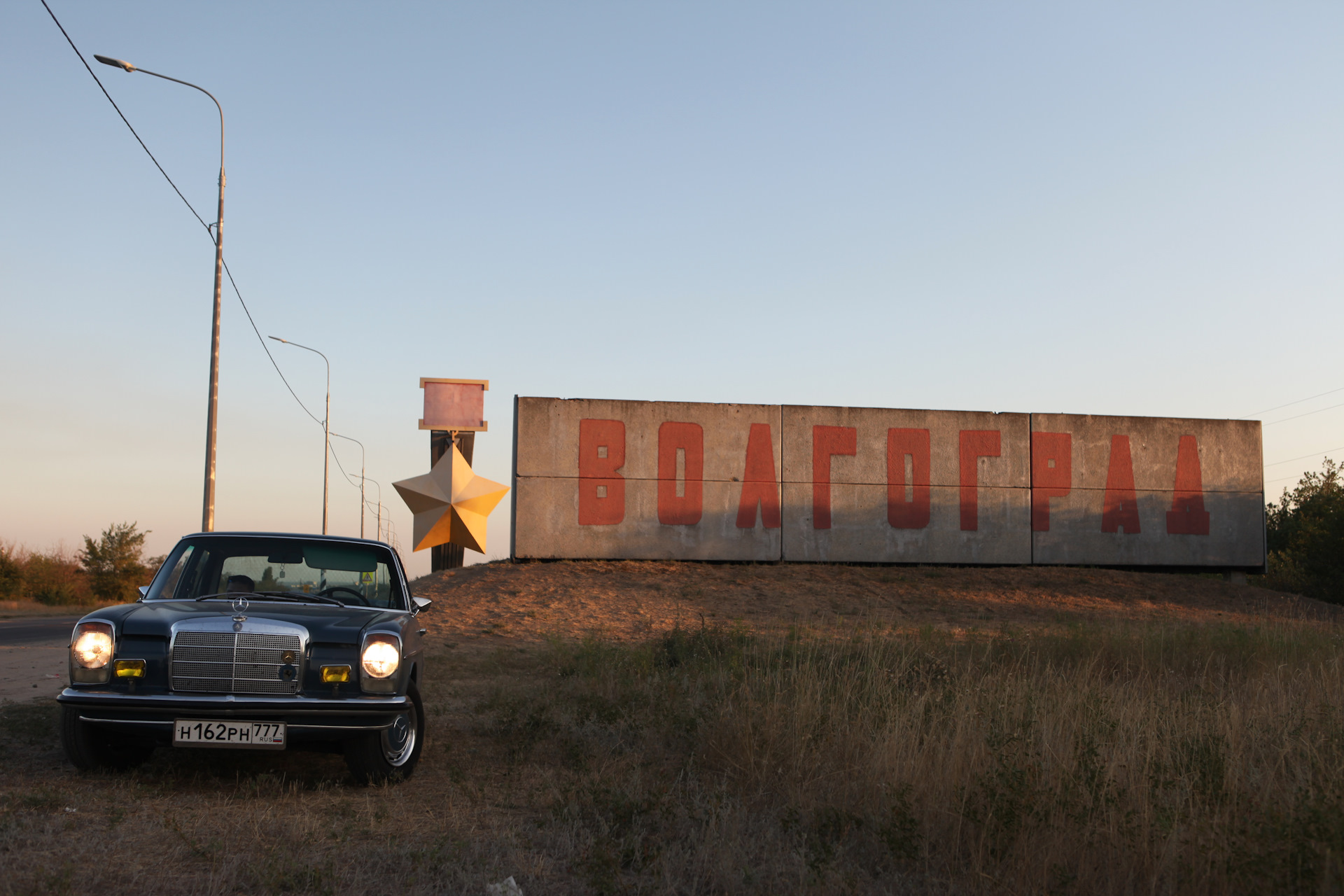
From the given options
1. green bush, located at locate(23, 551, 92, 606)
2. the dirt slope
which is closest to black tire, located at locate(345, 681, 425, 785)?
the dirt slope

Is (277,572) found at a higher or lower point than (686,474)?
lower

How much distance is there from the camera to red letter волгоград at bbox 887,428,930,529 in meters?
24.4

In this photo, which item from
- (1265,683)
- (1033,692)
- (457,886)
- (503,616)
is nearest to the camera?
(457,886)

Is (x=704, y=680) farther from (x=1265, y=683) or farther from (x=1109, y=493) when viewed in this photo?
(x=1109, y=493)

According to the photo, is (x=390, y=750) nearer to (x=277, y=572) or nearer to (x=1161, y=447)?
(x=277, y=572)

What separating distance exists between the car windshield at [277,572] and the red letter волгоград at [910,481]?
63.7ft

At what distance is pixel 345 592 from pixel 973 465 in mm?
21073

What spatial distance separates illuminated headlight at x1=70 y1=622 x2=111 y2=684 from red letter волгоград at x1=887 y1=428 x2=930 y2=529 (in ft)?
69.3

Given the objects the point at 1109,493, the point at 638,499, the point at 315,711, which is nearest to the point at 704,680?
the point at 315,711

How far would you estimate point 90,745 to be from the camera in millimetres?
5434

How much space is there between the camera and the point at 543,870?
409cm

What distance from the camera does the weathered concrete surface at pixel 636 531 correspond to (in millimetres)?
23094

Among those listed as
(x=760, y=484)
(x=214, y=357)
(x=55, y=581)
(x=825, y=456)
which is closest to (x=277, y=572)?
(x=214, y=357)

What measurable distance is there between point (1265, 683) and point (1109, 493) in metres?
18.5
